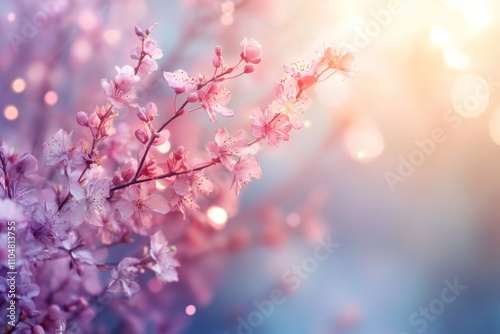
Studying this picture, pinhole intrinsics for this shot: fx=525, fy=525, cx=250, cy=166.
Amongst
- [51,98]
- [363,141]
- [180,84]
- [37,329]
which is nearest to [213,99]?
[180,84]

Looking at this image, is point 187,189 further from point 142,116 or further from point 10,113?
point 10,113

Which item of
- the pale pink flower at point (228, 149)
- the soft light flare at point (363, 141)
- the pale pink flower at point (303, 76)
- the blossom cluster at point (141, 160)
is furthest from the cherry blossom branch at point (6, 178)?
the soft light flare at point (363, 141)

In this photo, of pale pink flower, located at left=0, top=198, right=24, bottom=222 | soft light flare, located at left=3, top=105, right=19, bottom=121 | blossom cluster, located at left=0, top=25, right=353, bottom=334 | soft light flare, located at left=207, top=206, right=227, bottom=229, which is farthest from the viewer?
soft light flare, located at left=207, top=206, right=227, bottom=229

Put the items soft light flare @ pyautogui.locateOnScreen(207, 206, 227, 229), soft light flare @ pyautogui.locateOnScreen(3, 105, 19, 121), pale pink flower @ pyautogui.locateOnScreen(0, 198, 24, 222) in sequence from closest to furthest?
pale pink flower @ pyautogui.locateOnScreen(0, 198, 24, 222) → soft light flare @ pyautogui.locateOnScreen(3, 105, 19, 121) → soft light flare @ pyautogui.locateOnScreen(207, 206, 227, 229)

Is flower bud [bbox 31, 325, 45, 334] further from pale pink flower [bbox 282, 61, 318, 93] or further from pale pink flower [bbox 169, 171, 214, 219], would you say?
pale pink flower [bbox 282, 61, 318, 93]

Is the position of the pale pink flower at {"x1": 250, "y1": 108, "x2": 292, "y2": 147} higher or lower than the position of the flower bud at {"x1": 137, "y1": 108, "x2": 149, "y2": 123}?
lower

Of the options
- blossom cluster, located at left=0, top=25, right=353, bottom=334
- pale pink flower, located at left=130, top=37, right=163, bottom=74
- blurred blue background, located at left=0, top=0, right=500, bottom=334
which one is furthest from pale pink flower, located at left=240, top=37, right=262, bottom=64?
blurred blue background, located at left=0, top=0, right=500, bottom=334
